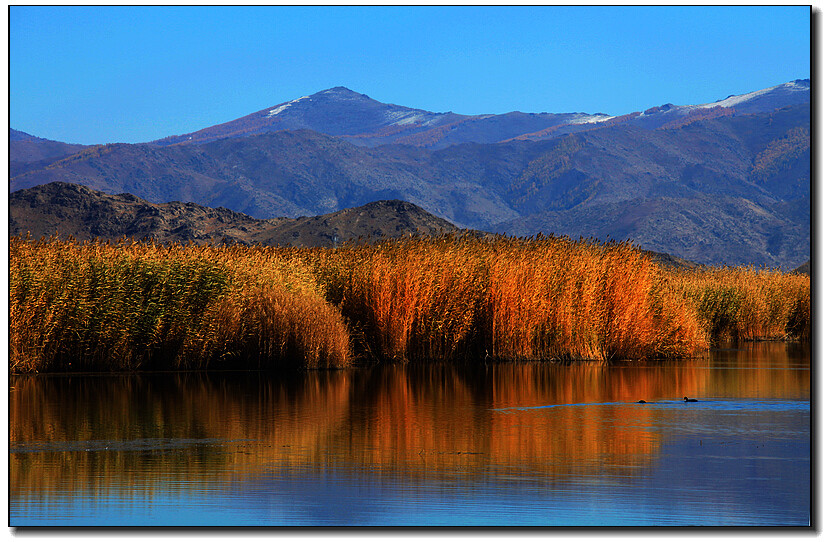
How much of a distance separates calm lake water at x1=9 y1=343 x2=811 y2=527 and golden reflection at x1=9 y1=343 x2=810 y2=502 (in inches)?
1.2

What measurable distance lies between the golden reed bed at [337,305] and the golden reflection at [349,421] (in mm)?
893

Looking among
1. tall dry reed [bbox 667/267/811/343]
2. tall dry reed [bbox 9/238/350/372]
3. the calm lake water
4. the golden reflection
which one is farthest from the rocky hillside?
the calm lake water

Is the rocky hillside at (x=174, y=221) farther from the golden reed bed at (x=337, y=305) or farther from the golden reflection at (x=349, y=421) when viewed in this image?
the golden reflection at (x=349, y=421)

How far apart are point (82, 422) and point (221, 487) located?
12.5ft

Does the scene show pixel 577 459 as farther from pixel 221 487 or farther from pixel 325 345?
pixel 325 345

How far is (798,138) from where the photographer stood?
6905 inches

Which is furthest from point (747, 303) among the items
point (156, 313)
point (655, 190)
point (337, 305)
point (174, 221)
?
point (655, 190)

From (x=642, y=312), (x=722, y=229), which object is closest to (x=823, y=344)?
(x=642, y=312)

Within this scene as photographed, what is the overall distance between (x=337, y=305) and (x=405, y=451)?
9494 mm

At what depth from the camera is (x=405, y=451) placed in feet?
27.7

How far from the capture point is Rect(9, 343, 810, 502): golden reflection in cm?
774

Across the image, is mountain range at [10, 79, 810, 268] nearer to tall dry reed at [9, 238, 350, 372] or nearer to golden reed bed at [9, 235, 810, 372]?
golden reed bed at [9, 235, 810, 372]

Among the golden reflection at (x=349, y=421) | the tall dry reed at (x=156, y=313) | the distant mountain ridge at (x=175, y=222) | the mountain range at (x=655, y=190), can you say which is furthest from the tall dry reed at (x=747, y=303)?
the mountain range at (x=655, y=190)

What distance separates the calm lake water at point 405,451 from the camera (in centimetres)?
621
